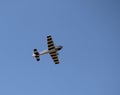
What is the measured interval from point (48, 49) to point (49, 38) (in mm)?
4441

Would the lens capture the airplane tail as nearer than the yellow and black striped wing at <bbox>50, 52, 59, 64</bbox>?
No

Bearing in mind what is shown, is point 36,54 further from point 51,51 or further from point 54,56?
point 51,51

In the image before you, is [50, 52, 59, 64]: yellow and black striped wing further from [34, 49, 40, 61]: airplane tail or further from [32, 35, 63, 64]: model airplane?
[34, 49, 40, 61]: airplane tail

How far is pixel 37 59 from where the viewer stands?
534 feet

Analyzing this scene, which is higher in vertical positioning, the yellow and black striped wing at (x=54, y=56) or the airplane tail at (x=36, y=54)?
the airplane tail at (x=36, y=54)

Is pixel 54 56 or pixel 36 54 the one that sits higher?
pixel 36 54

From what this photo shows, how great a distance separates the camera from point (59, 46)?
157 meters

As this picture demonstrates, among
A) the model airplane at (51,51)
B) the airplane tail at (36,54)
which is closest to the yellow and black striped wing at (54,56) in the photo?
the model airplane at (51,51)

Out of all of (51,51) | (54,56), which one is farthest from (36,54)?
(51,51)

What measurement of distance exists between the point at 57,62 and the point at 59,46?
9.51 metres

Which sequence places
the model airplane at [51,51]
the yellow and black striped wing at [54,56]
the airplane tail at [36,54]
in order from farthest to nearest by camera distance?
the airplane tail at [36,54]
the yellow and black striped wing at [54,56]
the model airplane at [51,51]

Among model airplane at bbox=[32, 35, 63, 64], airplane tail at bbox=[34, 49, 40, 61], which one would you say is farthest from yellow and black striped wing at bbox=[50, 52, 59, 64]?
airplane tail at bbox=[34, 49, 40, 61]

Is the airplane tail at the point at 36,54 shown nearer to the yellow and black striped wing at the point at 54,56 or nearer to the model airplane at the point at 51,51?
the model airplane at the point at 51,51

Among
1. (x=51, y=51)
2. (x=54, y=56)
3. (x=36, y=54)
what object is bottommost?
(x=54, y=56)
